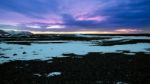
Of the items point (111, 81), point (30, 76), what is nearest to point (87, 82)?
point (111, 81)

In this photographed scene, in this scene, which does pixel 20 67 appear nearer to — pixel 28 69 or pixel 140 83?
pixel 28 69

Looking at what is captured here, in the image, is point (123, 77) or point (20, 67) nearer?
point (123, 77)

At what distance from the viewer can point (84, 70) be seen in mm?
14633

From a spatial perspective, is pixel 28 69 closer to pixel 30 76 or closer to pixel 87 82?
pixel 30 76

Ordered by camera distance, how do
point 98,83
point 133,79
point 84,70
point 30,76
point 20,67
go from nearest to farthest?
point 98,83
point 133,79
point 30,76
point 84,70
point 20,67

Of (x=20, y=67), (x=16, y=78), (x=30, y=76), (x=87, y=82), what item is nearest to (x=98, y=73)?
(x=87, y=82)

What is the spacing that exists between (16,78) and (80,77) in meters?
3.82

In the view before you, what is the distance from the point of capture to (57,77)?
40.9 ft

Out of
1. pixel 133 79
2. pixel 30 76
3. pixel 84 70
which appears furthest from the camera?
pixel 84 70

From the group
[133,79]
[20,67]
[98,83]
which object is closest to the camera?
[98,83]

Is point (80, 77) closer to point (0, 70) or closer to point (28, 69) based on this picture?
point (28, 69)

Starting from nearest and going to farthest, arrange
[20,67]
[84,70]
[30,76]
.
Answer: [30,76]
[84,70]
[20,67]

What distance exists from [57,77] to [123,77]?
3.97 meters

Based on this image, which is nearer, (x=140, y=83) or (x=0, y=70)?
(x=140, y=83)
